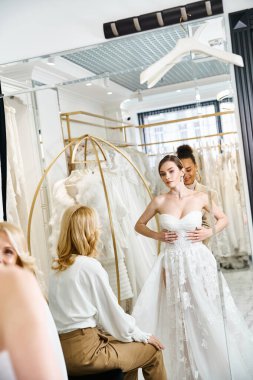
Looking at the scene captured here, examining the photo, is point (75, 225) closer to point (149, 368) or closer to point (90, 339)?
point (90, 339)

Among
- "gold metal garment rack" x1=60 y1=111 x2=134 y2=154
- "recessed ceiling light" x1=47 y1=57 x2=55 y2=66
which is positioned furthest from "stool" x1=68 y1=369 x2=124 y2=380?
"recessed ceiling light" x1=47 y1=57 x2=55 y2=66

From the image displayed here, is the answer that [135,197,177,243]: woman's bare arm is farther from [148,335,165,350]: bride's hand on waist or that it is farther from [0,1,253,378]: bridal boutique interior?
[148,335,165,350]: bride's hand on waist

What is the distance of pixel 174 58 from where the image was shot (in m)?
2.64

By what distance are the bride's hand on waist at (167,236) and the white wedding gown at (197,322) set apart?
23 millimetres

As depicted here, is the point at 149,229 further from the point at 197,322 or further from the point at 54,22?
the point at 54,22

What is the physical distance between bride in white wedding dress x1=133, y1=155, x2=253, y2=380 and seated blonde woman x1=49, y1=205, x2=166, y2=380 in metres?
0.26

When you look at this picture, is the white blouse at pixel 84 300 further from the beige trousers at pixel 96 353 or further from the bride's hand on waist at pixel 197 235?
the bride's hand on waist at pixel 197 235

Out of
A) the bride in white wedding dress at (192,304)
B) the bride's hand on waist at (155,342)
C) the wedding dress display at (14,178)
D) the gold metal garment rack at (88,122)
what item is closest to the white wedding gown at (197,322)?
the bride in white wedding dress at (192,304)

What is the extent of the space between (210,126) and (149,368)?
132cm

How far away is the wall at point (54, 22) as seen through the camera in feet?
9.34

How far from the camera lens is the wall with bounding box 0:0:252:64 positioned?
285cm

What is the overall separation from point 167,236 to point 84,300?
598mm

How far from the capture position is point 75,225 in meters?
2.44

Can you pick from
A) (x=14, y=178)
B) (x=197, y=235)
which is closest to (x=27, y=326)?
(x=197, y=235)
